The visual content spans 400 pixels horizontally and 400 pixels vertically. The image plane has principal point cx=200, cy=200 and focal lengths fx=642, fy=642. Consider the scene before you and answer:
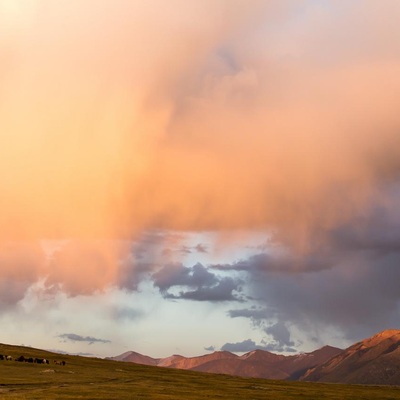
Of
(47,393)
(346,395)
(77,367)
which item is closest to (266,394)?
(346,395)

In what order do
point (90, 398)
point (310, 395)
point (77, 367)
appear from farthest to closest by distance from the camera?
point (77, 367) → point (310, 395) → point (90, 398)

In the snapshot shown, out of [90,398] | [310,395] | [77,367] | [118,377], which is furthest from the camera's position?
[77,367]

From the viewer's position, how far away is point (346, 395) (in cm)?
16662

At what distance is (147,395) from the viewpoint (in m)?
126

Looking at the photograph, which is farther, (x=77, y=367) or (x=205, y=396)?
(x=77, y=367)

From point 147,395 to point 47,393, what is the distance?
64.3 ft

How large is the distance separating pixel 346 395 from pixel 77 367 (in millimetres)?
79998

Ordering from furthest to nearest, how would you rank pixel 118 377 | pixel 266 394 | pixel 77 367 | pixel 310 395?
pixel 77 367 < pixel 118 377 < pixel 310 395 < pixel 266 394

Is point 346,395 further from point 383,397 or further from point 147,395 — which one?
point 147,395

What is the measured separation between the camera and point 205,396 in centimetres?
13338

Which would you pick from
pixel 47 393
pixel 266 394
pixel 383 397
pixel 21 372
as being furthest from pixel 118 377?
pixel 383 397

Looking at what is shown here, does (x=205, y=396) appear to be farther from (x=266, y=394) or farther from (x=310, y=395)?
(x=310, y=395)

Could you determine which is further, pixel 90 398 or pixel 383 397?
pixel 383 397

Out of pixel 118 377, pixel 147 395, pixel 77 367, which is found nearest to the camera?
pixel 147 395
